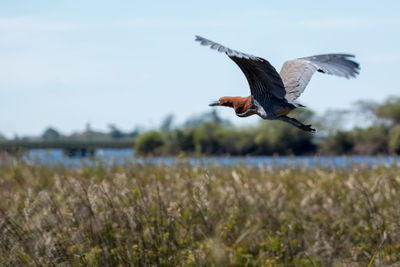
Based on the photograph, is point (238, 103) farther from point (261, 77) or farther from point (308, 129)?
point (308, 129)

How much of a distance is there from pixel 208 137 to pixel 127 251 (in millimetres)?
17808

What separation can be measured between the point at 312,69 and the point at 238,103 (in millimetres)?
580

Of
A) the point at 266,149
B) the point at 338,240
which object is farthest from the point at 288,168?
the point at 266,149

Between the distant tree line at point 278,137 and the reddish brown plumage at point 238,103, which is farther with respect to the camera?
the distant tree line at point 278,137

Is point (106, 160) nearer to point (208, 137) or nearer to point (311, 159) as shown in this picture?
point (311, 159)

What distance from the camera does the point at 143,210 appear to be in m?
4.02

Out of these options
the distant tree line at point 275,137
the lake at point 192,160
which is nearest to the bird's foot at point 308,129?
the lake at point 192,160

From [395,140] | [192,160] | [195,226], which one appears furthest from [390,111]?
[195,226]

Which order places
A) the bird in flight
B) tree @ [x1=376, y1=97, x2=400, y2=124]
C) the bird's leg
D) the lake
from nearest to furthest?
1. the bird in flight
2. the bird's leg
3. the lake
4. tree @ [x1=376, y1=97, x2=400, y2=124]

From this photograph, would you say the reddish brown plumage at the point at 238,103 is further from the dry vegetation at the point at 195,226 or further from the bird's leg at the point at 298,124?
the dry vegetation at the point at 195,226

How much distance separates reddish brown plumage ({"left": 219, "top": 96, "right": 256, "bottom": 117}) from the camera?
2330 millimetres

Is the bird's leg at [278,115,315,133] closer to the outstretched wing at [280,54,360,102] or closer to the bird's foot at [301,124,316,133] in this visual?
the bird's foot at [301,124,316,133]

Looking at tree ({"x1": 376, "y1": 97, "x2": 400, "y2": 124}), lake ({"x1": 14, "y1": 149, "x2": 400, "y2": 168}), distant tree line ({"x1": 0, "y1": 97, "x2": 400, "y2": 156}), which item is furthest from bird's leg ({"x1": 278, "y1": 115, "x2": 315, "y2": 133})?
tree ({"x1": 376, "y1": 97, "x2": 400, "y2": 124})

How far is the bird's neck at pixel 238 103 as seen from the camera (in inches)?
92.0
